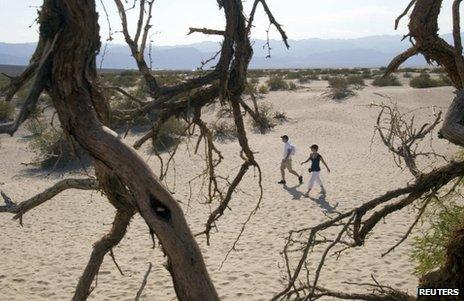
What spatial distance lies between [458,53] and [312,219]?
286 inches

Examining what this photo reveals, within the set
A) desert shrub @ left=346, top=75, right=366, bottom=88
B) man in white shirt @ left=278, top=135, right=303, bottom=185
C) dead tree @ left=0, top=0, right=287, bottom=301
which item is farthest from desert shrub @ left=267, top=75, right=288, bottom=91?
dead tree @ left=0, top=0, right=287, bottom=301

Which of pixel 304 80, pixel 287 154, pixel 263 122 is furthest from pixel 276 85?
pixel 263 122

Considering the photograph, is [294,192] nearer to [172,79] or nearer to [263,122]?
[172,79]

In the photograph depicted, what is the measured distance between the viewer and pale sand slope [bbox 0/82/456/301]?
7.12 meters

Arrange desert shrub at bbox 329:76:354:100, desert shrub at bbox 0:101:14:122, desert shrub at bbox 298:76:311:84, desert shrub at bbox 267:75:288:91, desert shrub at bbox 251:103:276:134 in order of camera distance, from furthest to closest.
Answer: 1. desert shrub at bbox 298:76:311:84
2. desert shrub at bbox 267:75:288:91
3. desert shrub at bbox 329:76:354:100
4. desert shrub at bbox 0:101:14:122
5. desert shrub at bbox 251:103:276:134

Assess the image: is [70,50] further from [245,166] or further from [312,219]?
[312,219]

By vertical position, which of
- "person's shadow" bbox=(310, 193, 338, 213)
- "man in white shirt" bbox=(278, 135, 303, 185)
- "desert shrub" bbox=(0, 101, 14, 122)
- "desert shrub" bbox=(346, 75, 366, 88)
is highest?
"desert shrub" bbox=(346, 75, 366, 88)

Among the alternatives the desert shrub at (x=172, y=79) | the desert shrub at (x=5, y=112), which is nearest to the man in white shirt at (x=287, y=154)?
the desert shrub at (x=172, y=79)

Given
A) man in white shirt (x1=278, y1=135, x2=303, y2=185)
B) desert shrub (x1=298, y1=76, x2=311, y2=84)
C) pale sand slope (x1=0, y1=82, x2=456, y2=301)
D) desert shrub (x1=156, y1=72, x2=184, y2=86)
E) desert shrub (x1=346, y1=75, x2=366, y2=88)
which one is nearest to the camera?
desert shrub (x1=156, y1=72, x2=184, y2=86)

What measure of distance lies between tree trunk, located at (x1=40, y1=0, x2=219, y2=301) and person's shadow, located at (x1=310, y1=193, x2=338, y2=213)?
9.22m

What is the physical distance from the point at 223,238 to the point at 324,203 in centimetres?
314

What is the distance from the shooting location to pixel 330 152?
17.5m

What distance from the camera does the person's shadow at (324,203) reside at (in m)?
10.4

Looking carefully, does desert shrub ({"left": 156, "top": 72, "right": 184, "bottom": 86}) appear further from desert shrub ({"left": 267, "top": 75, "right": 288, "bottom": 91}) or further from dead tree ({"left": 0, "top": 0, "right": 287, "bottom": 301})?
desert shrub ({"left": 267, "top": 75, "right": 288, "bottom": 91})
